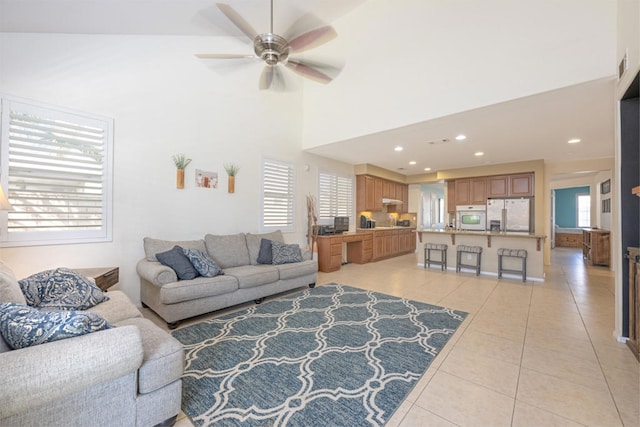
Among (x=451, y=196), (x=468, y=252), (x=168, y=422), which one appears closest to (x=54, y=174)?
(x=168, y=422)

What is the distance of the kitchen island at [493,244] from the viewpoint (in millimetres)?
4914

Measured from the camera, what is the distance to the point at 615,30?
2564mm

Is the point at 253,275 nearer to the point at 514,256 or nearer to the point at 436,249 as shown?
the point at 436,249

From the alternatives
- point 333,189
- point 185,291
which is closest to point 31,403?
point 185,291

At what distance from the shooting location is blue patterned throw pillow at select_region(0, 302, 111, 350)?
1190mm

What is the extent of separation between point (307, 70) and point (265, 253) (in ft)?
8.63

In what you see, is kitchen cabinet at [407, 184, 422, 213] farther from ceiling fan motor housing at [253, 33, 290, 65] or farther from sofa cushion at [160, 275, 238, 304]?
ceiling fan motor housing at [253, 33, 290, 65]

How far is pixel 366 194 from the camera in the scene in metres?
7.10

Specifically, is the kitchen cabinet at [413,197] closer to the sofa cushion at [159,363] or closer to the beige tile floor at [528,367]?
the beige tile floor at [528,367]

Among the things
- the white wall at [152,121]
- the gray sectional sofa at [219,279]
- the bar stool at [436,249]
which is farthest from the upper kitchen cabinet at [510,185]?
the white wall at [152,121]

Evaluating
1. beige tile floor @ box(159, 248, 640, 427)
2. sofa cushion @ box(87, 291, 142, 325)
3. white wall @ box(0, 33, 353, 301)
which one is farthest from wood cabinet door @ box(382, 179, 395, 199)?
sofa cushion @ box(87, 291, 142, 325)

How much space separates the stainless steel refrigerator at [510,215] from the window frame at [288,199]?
200 inches

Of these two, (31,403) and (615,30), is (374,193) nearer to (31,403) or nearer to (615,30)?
(615,30)

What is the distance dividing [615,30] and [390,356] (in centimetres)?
380
